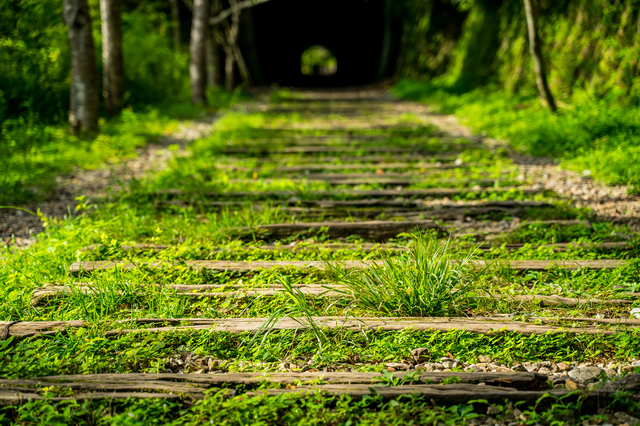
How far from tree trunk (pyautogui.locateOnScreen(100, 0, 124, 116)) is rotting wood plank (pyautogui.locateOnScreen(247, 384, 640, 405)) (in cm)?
909

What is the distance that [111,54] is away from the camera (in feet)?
31.3

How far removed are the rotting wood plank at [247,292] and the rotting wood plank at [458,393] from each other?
0.81 metres

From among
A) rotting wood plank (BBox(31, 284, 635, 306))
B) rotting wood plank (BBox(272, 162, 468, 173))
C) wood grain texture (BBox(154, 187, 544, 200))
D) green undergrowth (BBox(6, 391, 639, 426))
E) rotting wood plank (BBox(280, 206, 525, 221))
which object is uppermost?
rotting wood plank (BBox(272, 162, 468, 173))

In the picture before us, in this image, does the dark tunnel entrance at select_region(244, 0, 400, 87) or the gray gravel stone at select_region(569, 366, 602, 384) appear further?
the dark tunnel entrance at select_region(244, 0, 400, 87)

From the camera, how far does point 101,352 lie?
104 inches

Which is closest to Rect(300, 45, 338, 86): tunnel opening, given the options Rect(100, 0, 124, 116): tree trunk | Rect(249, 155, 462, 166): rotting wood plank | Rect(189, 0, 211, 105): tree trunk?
Rect(189, 0, 211, 105): tree trunk

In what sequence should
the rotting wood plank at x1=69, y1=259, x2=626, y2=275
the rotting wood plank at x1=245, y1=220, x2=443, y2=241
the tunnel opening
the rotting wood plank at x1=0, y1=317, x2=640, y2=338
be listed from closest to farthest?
1. the rotting wood plank at x1=0, y1=317, x2=640, y2=338
2. the rotting wood plank at x1=69, y1=259, x2=626, y2=275
3. the rotting wood plank at x1=245, y1=220, x2=443, y2=241
4. the tunnel opening

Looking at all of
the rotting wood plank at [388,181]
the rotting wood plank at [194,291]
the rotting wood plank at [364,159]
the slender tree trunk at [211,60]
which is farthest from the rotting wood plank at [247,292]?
the slender tree trunk at [211,60]

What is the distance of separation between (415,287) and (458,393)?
34.2 inches

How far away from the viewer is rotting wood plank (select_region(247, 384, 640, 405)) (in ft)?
7.30

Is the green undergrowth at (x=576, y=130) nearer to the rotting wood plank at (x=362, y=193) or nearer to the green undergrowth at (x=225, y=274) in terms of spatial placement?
the rotting wood plank at (x=362, y=193)

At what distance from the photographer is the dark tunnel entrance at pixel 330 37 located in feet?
100

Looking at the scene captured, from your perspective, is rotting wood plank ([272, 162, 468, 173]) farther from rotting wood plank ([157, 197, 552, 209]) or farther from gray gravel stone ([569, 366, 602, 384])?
gray gravel stone ([569, 366, 602, 384])

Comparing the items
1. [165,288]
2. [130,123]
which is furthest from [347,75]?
[165,288]
